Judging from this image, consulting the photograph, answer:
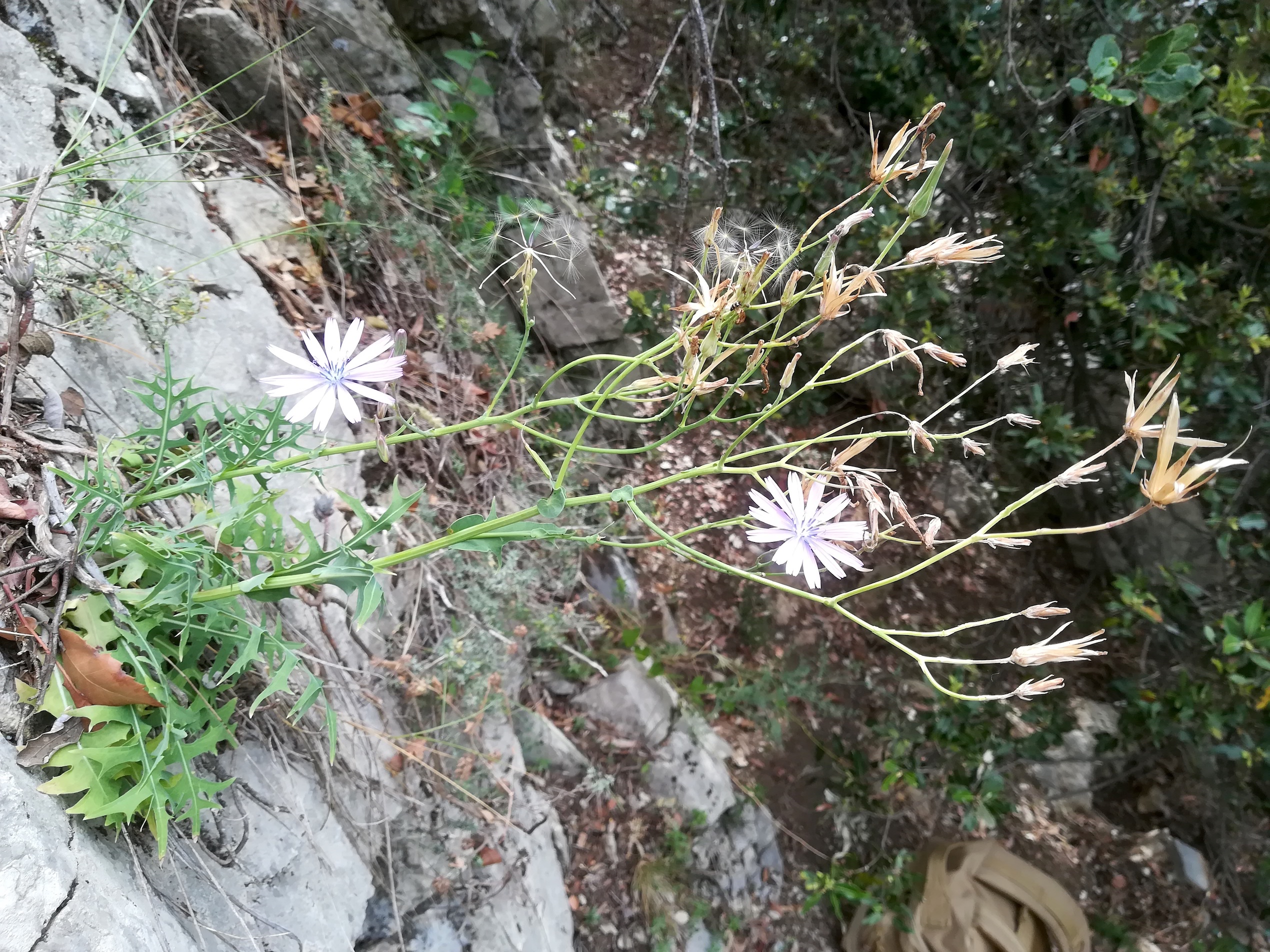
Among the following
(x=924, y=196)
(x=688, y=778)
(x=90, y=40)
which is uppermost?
(x=90, y=40)

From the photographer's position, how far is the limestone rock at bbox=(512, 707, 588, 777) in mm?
2756

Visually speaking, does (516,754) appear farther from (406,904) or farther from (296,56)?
(296,56)

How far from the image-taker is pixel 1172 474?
87cm

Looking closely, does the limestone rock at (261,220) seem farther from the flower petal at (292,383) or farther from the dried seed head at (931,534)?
the dried seed head at (931,534)

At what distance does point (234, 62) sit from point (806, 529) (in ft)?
8.21

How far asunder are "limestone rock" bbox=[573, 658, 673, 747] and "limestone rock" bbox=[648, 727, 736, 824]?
0.08 m

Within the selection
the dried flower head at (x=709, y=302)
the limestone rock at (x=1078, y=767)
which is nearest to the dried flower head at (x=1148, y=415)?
the dried flower head at (x=709, y=302)

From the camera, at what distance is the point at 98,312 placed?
157 centimetres

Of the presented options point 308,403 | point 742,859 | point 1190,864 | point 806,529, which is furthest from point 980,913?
point 308,403

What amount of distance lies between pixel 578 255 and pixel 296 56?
1.29 meters

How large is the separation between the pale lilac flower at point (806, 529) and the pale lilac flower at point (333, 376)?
1.81 ft

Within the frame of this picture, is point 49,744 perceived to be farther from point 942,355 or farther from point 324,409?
point 942,355

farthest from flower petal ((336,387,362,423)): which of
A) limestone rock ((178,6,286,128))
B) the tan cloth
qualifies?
the tan cloth

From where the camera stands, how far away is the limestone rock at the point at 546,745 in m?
2.76
